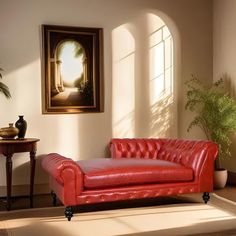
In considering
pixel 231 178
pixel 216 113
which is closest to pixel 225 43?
pixel 216 113

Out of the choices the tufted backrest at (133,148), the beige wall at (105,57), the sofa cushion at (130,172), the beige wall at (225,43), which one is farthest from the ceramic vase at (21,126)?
the beige wall at (225,43)

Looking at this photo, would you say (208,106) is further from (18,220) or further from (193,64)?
(18,220)

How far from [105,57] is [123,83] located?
0.47m

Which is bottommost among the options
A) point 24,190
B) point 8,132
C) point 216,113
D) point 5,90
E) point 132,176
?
point 24,190

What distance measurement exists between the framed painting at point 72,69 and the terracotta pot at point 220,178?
1896 millimetres

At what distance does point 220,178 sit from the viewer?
5.56 meters

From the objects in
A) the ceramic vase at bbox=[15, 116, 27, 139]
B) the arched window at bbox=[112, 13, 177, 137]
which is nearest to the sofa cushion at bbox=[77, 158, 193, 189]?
the ceramic vase at bbox=[15, 116, 27, 139]

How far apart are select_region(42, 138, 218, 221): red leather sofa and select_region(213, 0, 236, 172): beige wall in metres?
1.50

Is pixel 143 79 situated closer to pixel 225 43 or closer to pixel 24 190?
pixel 225 43

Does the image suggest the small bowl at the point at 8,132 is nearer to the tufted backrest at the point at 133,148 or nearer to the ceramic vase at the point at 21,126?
the ceramic vase at the point at 21,126

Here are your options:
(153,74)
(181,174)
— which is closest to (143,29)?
(153,74)

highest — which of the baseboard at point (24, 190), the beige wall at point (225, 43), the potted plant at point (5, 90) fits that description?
the beige wall at point (225, 43)

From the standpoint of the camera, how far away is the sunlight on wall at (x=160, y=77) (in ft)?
19.7

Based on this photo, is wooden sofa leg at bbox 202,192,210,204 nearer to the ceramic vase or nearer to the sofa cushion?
the sofa cushion
